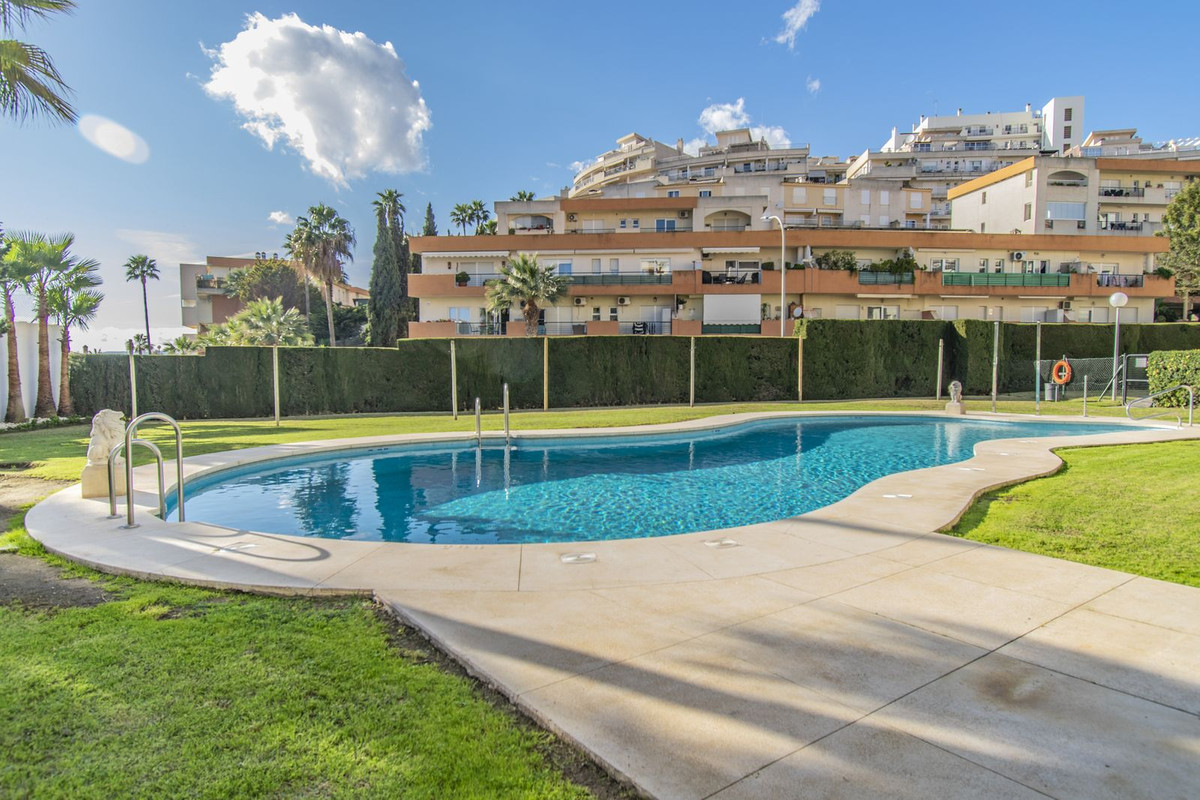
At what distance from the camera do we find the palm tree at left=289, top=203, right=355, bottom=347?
172 ft

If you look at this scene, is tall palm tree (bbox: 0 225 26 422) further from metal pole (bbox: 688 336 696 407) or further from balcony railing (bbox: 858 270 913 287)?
balcony railing (bbox: 858 270 913 287)

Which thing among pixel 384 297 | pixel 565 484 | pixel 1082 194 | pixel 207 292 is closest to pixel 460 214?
pixel 384 297

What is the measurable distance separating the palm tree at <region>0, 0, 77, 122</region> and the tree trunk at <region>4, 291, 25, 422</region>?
28.0ft

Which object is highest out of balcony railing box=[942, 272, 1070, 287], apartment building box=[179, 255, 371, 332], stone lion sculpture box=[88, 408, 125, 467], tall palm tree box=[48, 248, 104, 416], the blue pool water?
apartment building box=[179, 255, 371, 332]

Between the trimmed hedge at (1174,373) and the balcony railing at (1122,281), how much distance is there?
22.4m

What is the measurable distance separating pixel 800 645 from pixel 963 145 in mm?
93883

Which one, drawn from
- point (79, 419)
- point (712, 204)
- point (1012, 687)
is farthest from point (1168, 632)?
point (712, 204)

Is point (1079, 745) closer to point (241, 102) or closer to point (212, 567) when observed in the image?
point (212, 567)

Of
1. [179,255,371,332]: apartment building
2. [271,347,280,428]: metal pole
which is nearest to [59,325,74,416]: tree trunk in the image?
[271,347,280,428]: metal pole

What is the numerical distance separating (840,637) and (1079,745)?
47.9 inches

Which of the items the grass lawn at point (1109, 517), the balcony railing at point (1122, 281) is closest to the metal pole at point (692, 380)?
the grass lawn at point (1109, 517)

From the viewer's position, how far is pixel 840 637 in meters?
3.61

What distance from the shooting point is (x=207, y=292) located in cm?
6366

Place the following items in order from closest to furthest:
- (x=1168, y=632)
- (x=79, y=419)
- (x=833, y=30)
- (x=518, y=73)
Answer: (x=1168, y=632) → (x=79, y=419) → (x=518, y=73) → (x=833, y=30)
